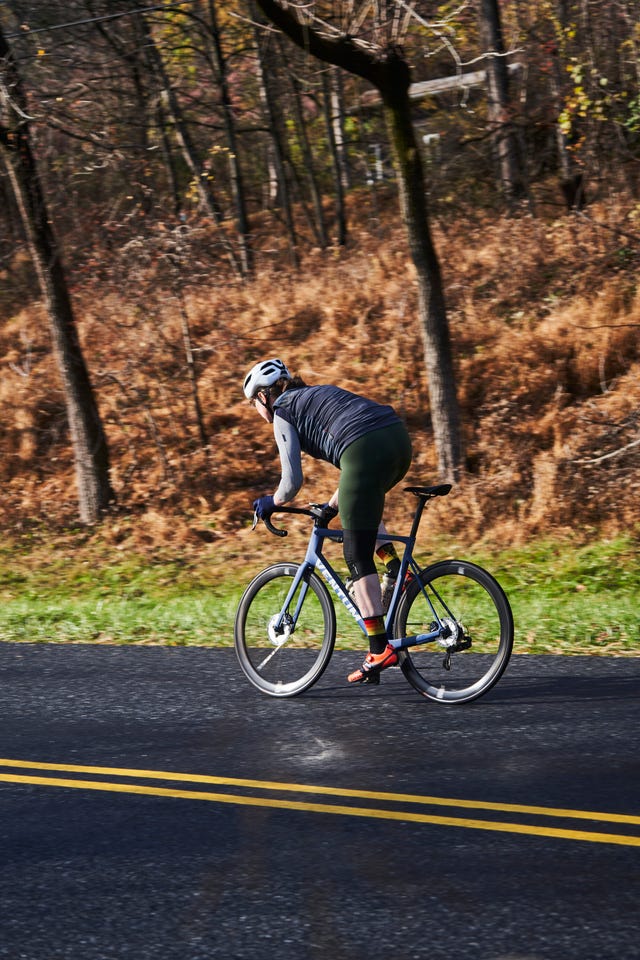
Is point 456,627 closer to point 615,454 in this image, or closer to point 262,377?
point 262,377

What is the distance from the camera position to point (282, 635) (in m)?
7.15

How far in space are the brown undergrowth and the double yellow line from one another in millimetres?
7439

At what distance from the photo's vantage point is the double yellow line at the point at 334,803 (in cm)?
484

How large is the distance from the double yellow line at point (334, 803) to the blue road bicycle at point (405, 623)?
1439 mm

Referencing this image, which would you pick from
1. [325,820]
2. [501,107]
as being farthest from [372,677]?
[501,107]

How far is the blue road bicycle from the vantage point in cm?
659

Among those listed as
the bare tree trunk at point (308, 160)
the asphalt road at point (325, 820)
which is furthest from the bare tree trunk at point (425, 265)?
the bare tree trunk at point (308, 160)

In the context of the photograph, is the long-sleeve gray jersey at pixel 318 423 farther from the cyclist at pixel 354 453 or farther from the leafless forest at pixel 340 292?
the leafless forest at pixel 340 292

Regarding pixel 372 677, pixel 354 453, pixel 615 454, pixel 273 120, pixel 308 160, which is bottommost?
pixel 372 677

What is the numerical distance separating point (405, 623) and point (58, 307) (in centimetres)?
977

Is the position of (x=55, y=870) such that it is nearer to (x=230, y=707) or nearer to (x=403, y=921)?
(x=403, y=921)

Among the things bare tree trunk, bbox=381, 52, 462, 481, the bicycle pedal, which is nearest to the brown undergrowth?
bare tree trunk, bbox=381, 52, 462, 481

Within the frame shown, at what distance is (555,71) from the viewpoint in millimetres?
22516

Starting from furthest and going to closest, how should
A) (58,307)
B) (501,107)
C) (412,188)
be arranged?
(501,107), (58,307), (412,188)
